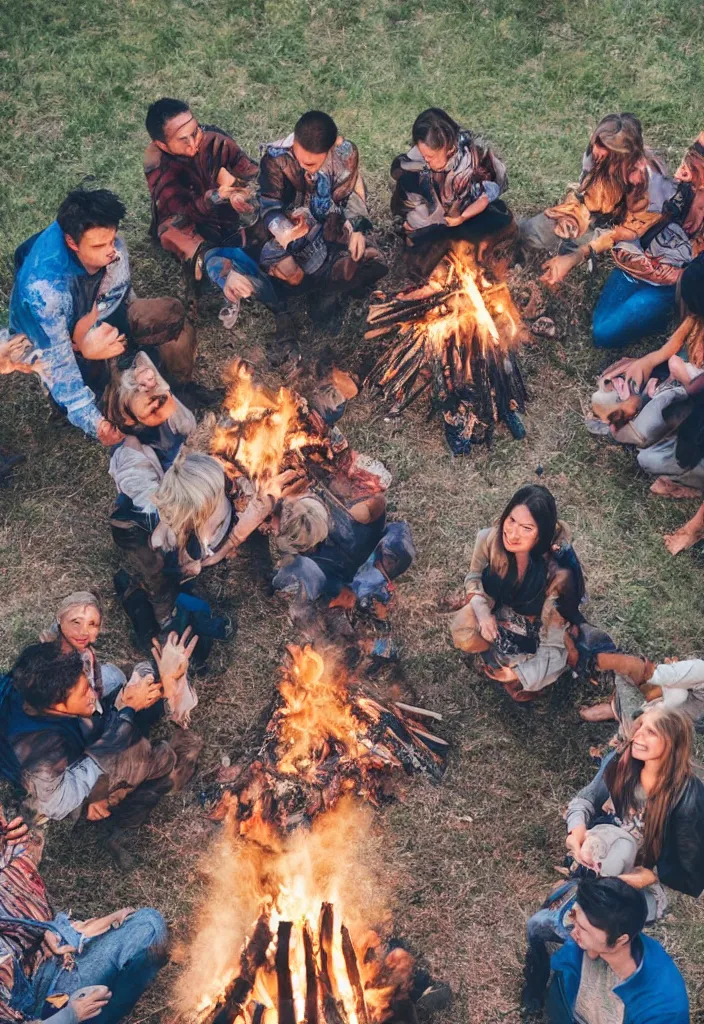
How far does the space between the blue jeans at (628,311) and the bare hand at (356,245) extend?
2.24 metres

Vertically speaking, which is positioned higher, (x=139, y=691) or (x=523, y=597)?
(x=139, y=691)

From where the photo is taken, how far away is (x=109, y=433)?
9.73 metres

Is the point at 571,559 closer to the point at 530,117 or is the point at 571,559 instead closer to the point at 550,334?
the point at 550,334

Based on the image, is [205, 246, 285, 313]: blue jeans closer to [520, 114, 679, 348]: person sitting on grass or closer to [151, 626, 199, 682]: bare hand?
[520, 114, 679, 348]: person sitting on grass

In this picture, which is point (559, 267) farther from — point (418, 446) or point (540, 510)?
point (540, 510)

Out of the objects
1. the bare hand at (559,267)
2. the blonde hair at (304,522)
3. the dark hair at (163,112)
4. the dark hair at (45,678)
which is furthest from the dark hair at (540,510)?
the dark hair at (163,112)

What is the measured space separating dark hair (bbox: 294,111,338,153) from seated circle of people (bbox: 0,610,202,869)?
164 inches

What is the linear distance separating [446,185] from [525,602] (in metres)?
3.92

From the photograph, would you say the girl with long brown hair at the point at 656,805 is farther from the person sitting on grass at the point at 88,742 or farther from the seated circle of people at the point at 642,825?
the person sitting on grass at the point at 88,742

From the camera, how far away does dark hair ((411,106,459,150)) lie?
1050 centimetres

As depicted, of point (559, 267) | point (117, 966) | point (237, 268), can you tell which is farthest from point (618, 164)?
point (117, 966)

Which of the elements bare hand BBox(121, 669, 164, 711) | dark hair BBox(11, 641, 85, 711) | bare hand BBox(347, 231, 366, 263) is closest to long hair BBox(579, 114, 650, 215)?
bare hand BBox(347, 231, 366, 263)

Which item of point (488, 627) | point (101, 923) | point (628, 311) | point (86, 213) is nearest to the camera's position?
point (101, 923)

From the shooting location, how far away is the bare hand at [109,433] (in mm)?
9711
